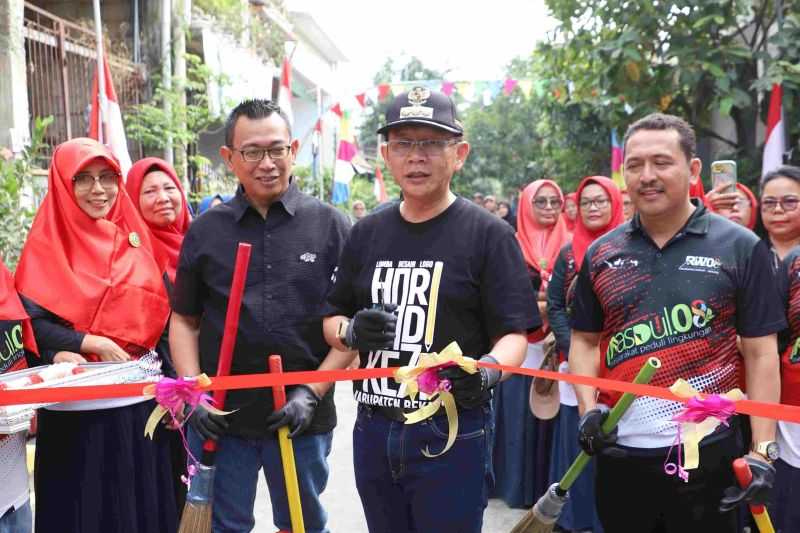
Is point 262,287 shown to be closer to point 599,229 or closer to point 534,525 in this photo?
point 534,525

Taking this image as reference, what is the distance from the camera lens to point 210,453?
8.71ft

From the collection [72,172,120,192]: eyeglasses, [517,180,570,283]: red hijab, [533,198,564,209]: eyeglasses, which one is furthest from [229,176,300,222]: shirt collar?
[533,198,564,209]: eyeglasses

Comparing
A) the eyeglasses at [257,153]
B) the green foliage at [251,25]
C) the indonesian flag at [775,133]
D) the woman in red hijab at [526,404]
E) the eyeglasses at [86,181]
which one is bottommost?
the woman in red hijab at [526,404]

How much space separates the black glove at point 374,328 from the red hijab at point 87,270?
1349 millimetres

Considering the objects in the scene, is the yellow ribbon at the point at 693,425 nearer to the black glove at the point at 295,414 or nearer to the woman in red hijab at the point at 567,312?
the black glove at the point at 295,414

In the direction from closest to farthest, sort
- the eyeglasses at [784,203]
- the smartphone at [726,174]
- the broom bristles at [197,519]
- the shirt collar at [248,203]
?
the broom bristles at [197,519], the shirt collar at [248,203], the eyeglasses at [784,203], the smartphone at [726,174]

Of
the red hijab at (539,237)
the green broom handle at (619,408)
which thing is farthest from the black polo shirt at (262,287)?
the red hijab at (539,237)

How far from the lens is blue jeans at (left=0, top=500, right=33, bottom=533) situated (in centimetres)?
290

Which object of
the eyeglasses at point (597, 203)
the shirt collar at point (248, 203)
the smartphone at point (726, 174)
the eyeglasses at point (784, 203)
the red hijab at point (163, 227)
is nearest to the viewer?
the shirt collar at point (248, 203)

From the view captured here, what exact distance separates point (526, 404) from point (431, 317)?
278cm

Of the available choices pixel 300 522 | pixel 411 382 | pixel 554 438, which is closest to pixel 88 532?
pixel 300 522

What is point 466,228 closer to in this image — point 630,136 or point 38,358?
point 630,136

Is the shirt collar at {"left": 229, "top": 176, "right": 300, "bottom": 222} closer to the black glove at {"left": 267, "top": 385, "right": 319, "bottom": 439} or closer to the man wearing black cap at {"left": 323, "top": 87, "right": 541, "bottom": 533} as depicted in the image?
the man wearing black cap at {"left": 323, "top": 87, "right": 541, "bottom": 533}

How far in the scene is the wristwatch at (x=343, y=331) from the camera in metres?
2.50
